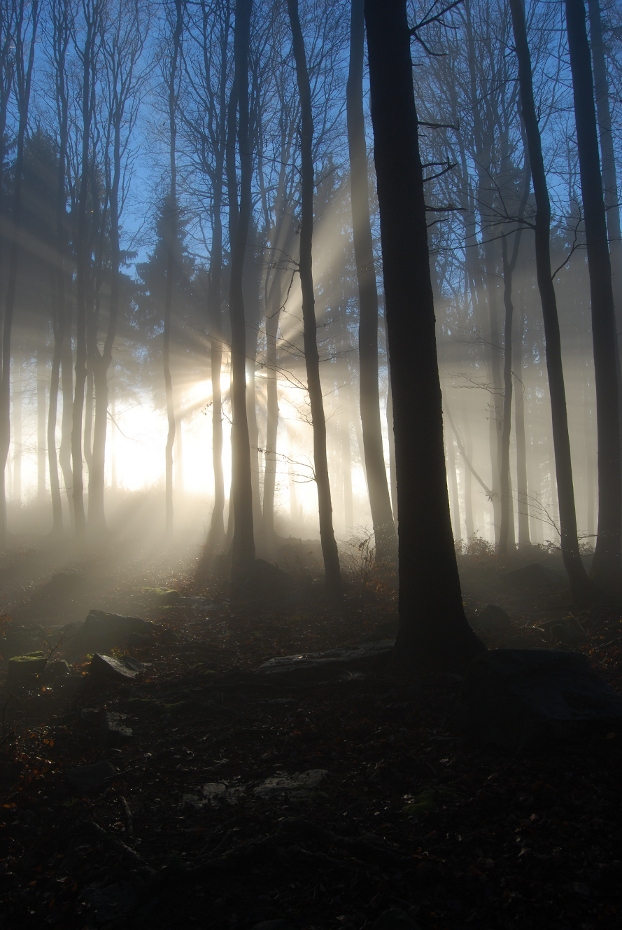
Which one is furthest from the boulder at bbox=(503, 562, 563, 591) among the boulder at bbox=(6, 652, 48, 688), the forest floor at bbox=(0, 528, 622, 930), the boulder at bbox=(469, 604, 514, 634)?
the boulder at bbox=(6, 652, 48, 688)

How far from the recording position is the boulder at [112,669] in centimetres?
646

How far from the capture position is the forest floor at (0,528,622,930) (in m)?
2.99

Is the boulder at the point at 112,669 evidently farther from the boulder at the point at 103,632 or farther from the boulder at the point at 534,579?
the boulder at the point at 534,579

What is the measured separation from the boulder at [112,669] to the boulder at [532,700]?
3784mm

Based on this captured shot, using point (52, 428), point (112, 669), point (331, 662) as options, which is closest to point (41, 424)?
point (52, 428)

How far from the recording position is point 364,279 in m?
13.5

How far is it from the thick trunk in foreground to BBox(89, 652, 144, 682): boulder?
3.10 meters

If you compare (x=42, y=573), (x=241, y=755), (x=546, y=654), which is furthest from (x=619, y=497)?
(x=42, y=573)

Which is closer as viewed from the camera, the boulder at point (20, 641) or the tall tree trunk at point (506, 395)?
the boulder at point (20, 641)

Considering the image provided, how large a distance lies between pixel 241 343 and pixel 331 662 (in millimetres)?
9491

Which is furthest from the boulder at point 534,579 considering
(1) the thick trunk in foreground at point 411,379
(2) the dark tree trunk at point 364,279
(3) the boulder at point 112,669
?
(3) the boulder at point 112,669

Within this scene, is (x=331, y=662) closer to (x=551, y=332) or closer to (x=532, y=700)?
(x=532, y=700)

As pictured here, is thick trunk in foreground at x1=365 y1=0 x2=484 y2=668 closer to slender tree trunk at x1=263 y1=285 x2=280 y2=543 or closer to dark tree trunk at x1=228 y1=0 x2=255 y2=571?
dark tree trunk at x1=228 y1=0 x2=255 y2=571

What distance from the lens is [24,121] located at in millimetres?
19453
